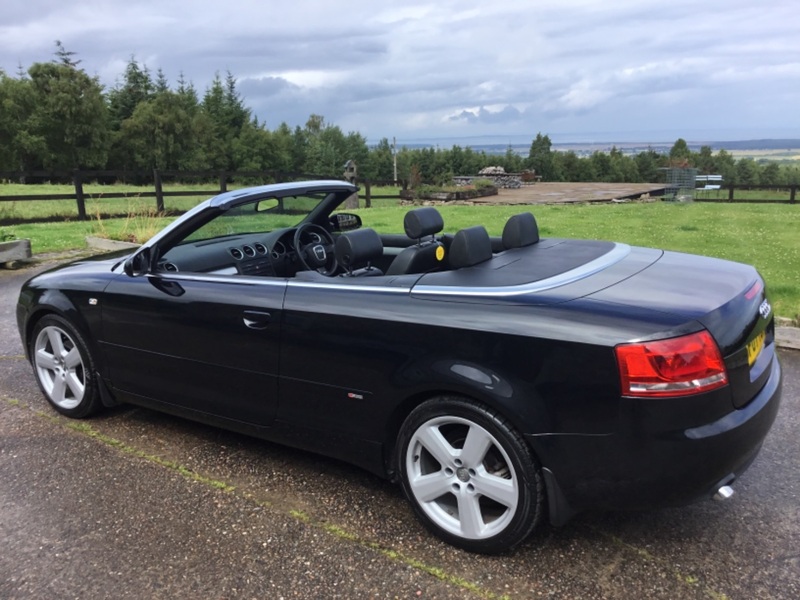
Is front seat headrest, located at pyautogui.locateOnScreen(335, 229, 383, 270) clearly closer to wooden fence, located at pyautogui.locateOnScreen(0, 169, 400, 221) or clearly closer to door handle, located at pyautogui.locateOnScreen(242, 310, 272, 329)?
door handle, located at pyautogui.locateOnScreen(242, 310, 272, 329)

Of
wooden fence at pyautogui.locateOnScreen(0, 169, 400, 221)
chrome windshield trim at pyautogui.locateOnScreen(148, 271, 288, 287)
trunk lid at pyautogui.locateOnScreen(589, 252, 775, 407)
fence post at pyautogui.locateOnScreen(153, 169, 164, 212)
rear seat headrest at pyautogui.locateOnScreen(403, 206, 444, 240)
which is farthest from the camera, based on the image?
fence post at pyautogui.locateOnScreen(153, 169, 164, 212)

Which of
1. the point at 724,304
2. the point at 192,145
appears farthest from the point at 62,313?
the point at 192,145

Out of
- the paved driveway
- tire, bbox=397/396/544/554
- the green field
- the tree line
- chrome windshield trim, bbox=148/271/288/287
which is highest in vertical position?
the tree line

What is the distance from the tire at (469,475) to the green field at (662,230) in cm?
481

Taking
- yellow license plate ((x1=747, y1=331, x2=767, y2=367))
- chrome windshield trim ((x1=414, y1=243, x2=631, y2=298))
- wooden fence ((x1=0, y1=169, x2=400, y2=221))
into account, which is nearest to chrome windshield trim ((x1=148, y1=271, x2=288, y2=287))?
chrome windshield trim ((x1=414, y1=243, x2=631, y2=298))

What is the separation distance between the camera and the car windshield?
3.77 m

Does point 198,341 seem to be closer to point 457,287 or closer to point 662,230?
point 457,287

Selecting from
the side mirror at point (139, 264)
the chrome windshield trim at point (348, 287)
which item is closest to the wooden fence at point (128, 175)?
the side mirror at point (139, 264)

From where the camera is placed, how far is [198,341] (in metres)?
3.43

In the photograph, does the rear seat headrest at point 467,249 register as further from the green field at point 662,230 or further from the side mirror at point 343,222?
the green field at point 662,230

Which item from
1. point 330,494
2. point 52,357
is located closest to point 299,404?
point 330,494

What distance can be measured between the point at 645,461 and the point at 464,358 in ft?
2.49

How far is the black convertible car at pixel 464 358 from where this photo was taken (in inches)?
92.3

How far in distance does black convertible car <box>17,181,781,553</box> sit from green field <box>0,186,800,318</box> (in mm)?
4363
